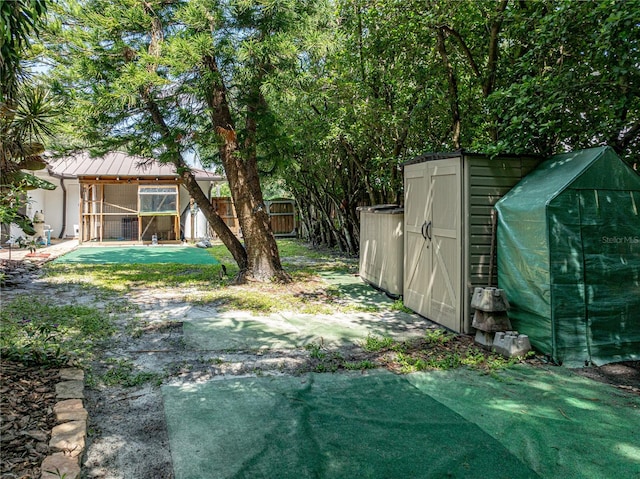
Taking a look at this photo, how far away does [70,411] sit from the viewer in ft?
9.50

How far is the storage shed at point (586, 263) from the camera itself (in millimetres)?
4066

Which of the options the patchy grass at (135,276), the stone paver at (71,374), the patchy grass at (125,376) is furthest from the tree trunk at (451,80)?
the stone paver at (71,374)

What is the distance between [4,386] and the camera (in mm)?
3105

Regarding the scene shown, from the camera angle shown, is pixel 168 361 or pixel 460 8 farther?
pixel 460 8

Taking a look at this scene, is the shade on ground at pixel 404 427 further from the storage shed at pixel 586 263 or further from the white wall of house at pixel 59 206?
the white wall of house at pixel 59 206

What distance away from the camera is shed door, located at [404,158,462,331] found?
199 inches

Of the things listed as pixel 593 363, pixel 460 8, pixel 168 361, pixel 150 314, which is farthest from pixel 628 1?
pixel 150 314

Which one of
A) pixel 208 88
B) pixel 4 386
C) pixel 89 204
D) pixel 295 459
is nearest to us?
pixel 295 459

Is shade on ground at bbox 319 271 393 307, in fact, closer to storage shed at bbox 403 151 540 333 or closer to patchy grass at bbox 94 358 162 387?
storage shed at bbox 403 151 540 333

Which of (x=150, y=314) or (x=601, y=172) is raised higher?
(x=601, y=172)

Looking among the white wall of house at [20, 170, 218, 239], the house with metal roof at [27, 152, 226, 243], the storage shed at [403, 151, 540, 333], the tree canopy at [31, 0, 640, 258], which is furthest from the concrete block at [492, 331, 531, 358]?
the white wall of house at [20, 170, 218, 239]

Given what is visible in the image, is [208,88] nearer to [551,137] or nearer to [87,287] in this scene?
[87,287]

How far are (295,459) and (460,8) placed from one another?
231 inches

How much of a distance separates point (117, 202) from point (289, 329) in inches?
678
